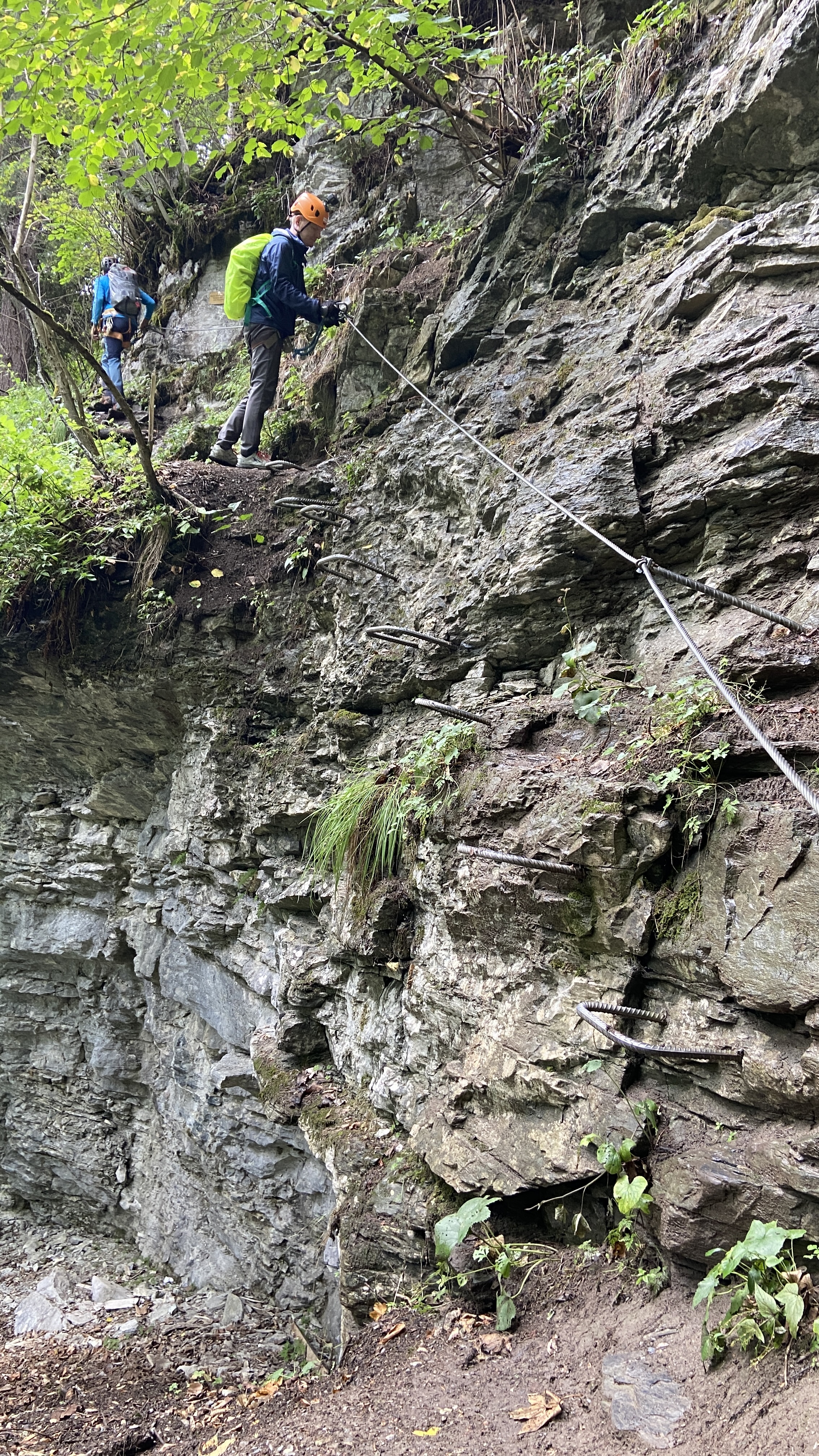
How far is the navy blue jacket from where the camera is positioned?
6.33 m

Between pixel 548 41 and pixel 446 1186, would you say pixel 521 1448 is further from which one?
pixel 548 41

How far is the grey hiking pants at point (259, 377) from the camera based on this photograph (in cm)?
665

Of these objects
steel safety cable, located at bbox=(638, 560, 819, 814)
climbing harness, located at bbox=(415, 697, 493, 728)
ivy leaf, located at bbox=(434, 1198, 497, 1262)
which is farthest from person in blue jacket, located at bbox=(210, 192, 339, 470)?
ivy leaf, located at bbox=(434, 1198, 497, 1262)

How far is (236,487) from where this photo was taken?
7020 mm

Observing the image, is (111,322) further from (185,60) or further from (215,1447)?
(215,1447)

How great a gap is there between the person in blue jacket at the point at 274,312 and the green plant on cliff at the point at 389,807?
3612 mm

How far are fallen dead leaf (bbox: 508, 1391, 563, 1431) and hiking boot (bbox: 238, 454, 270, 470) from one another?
6343mm

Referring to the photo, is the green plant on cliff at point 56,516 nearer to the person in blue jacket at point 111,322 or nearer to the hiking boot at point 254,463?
the hiking boot at point 254,463

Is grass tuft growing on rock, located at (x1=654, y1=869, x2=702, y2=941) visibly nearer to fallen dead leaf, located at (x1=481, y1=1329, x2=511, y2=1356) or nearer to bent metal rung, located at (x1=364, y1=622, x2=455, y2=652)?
fallen dead leaf, located at (x1=481, y1=1329, x2=511, y2=1356)

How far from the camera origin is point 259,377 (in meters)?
6.64

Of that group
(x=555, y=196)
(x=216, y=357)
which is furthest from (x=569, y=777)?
(x=216, y=357)

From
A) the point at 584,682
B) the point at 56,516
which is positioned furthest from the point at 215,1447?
the point at 56,516

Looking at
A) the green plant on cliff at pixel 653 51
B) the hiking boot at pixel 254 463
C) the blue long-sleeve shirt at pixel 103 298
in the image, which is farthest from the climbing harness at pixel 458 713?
the blue long-sleeve shirt at pixel 103 298

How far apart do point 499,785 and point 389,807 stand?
32.8 inches
